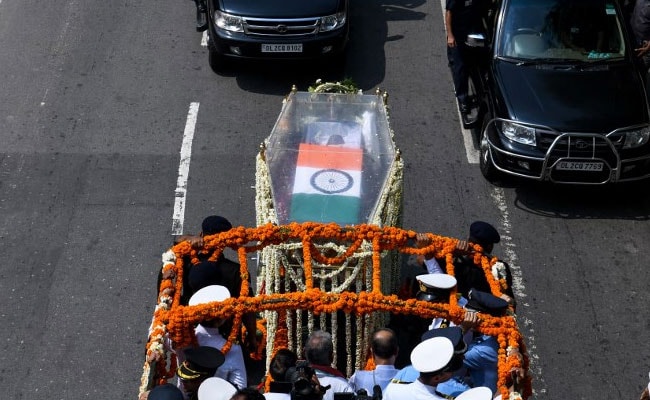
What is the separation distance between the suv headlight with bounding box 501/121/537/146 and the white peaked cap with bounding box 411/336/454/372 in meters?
4.53

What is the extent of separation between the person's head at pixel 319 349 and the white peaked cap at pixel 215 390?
557mm

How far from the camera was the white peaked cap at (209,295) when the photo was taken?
6738mm

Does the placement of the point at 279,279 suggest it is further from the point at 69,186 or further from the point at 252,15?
the point at 252,15

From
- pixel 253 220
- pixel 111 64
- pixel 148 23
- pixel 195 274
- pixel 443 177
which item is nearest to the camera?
pixel 195 274

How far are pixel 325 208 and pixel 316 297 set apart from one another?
4.16 feet

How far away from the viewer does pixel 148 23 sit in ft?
44.7

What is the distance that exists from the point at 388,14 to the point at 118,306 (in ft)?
22.6

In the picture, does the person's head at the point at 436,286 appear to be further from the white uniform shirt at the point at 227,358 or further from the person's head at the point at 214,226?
the person's head at the point at 214,226

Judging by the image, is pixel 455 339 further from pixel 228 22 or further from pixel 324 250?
pixel 228 22

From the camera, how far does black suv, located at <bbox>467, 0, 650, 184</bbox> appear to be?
10070mm

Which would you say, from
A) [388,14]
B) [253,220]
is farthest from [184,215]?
[388,14]

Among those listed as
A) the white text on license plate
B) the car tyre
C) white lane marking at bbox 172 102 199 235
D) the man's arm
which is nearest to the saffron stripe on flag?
white lane marking at bbox 172 102 199 235

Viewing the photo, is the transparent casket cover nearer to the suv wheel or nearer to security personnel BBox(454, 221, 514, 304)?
security personnel BBox(454, 221, 514, 304)

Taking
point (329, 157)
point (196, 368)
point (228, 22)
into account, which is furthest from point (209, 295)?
point (228, 22)
